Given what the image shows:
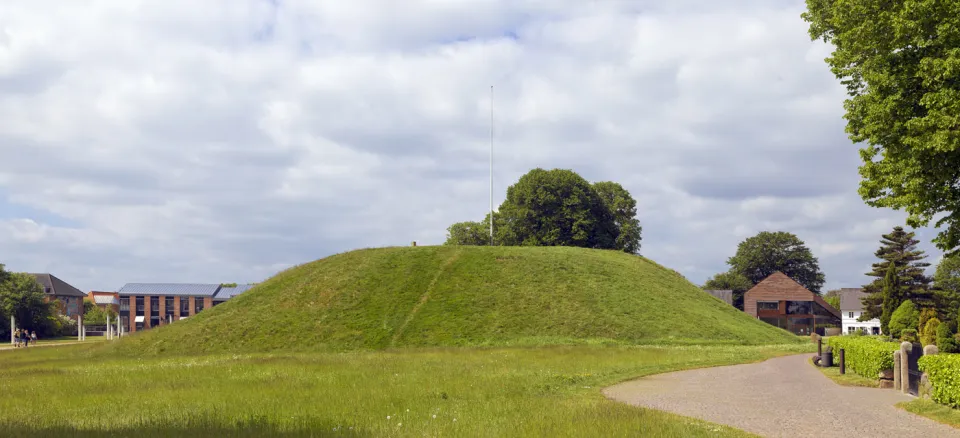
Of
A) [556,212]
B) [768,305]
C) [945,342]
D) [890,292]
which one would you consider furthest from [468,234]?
[945,342]

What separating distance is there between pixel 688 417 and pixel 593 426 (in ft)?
11.8

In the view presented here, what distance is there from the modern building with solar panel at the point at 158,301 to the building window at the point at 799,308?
107175 millimetres

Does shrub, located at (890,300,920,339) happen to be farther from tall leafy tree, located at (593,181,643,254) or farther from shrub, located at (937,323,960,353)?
tall leafy tree, located at (593,181,643,254)

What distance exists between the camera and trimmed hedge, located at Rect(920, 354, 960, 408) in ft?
57.2

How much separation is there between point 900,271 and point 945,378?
9031 cm

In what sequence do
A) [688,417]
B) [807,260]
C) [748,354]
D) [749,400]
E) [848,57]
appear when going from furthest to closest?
1. [807,260]
2. [748,354]
3. [848,57]
4. [749,400]
5. [688,417]

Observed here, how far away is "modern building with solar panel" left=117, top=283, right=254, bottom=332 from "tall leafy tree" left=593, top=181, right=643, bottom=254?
8629cm

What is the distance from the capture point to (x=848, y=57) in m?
25.1

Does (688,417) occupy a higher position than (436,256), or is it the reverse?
(436,256)

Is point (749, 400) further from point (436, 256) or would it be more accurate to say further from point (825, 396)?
point (436, 256)

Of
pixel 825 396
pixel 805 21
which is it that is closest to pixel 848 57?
pixel 805 21

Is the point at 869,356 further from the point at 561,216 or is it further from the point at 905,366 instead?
the point at 561,216

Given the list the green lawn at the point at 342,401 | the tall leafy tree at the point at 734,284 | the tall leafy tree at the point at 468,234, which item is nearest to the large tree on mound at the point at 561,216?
the tall leafy tree at the point at 468,234

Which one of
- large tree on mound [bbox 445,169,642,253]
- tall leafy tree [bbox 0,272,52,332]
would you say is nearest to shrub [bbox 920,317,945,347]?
large tree on mound [bbox 445,169,642,253]
